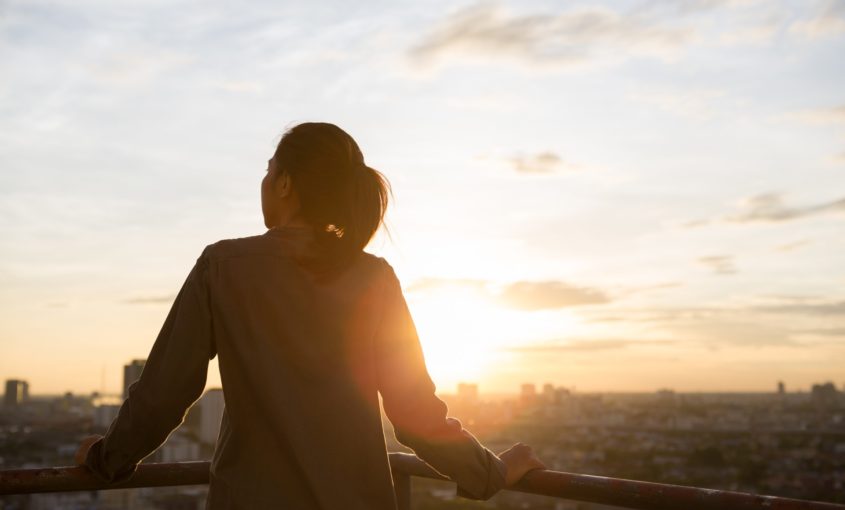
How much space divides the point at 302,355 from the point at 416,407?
0.30m

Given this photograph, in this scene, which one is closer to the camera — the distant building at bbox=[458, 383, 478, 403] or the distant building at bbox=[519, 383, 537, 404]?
the distant building at bbox=[458, 383, 478, 403]

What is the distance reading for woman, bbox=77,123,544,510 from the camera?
1514mm

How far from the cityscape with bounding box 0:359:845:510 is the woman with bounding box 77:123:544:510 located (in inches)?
114

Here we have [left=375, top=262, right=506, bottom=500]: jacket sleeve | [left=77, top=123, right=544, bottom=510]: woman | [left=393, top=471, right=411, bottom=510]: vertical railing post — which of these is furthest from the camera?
[left=393, top=471, right=411, bottom=510]: vertical railing post

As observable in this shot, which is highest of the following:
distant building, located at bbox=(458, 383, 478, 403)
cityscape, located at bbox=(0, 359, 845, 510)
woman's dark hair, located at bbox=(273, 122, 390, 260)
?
woman's dark hair, located at bbox=(273, 122, 390, 260)

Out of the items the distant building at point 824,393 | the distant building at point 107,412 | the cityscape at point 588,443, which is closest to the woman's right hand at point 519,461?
the distant building at point 107,412

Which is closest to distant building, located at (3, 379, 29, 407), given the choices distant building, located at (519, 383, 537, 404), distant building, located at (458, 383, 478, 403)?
distant building, located at (519, 383, 537, 404)

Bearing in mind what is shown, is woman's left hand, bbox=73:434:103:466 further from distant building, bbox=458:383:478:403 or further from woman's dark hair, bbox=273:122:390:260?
distant building, bbox=458:383:478:403

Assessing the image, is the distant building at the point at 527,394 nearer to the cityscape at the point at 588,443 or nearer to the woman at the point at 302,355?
the cityscape at the point at 588,443

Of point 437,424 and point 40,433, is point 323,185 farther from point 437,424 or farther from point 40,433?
point 40,433

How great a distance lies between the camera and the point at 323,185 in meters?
1.64

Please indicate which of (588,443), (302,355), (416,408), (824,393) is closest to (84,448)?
(302,355)

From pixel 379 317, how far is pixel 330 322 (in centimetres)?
12

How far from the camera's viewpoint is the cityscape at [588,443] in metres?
22.9
